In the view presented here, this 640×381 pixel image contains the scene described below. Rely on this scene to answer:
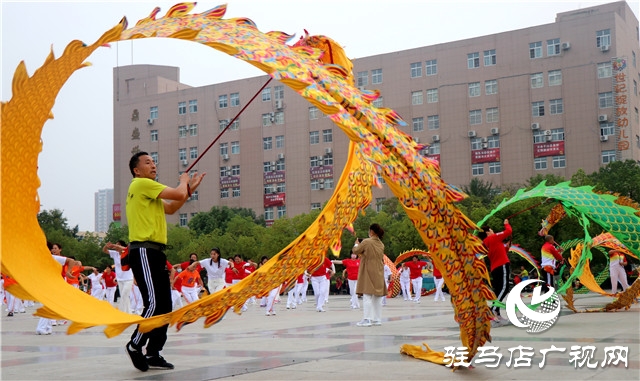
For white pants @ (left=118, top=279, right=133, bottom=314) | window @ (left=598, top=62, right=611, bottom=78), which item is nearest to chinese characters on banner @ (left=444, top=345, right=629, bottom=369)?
white pants @ (left=118, top=279, right=133, bottom=314)

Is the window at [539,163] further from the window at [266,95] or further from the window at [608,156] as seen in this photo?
the window at [266,95]

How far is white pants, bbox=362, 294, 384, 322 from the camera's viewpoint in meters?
12.8

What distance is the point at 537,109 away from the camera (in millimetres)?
54281

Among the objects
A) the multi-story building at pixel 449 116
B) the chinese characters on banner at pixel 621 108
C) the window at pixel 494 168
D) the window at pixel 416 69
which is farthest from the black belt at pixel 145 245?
the window at pixel 416 69

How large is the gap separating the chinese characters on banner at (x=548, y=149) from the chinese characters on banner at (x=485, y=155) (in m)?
2.86

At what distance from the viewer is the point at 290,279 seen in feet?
24.5

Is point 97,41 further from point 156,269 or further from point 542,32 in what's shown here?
point 542,32

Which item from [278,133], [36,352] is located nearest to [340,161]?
[278,133]

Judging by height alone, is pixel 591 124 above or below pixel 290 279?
above

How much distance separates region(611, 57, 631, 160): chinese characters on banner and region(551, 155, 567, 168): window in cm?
371

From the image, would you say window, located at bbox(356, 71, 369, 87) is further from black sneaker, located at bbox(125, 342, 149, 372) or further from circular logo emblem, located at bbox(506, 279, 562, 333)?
black sneaker, located at bbox(125, 342, 149, 372)

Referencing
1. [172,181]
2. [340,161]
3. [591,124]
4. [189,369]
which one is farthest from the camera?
[172,181]

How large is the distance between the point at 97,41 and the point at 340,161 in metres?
54.8

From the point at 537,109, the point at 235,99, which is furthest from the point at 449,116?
the point at 235,99
